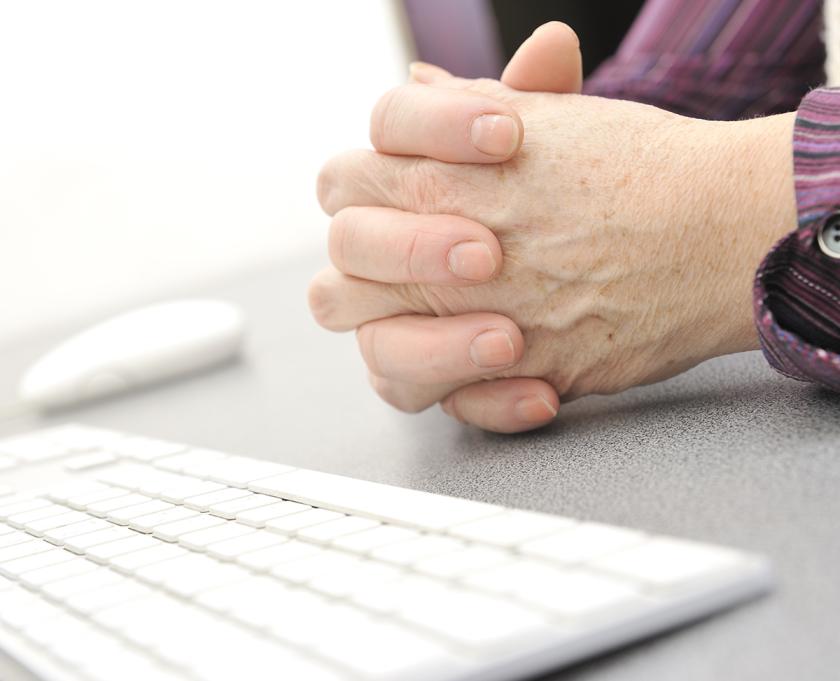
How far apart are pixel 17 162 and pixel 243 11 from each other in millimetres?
455

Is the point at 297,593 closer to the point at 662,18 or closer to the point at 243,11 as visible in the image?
→ the point at 662,18

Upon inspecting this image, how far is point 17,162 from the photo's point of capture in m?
1.67

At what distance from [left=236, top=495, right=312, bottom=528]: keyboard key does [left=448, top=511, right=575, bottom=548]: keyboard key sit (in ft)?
0.32

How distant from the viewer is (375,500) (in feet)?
1.32

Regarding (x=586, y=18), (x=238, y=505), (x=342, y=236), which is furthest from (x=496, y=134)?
(x=586, y=18)

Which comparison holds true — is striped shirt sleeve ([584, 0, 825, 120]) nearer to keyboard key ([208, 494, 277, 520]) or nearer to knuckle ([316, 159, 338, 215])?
knuckle ([316, 159, 338, 215])

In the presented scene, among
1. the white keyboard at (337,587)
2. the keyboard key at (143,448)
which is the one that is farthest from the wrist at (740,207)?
the keyboard key at (143,448)

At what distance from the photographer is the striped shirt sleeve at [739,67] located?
1067mm

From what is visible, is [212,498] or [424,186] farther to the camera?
[424,186]

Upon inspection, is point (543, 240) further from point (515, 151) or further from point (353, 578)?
point (353, 578)

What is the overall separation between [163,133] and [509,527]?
5.08ft

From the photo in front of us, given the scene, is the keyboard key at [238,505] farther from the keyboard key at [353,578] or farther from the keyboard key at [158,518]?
the keyboard key at [353,578]

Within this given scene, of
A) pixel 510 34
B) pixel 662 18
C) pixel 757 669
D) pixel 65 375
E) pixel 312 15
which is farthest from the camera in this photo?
pixel 510 34

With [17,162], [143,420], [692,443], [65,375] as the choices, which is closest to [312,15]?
[17,162]
